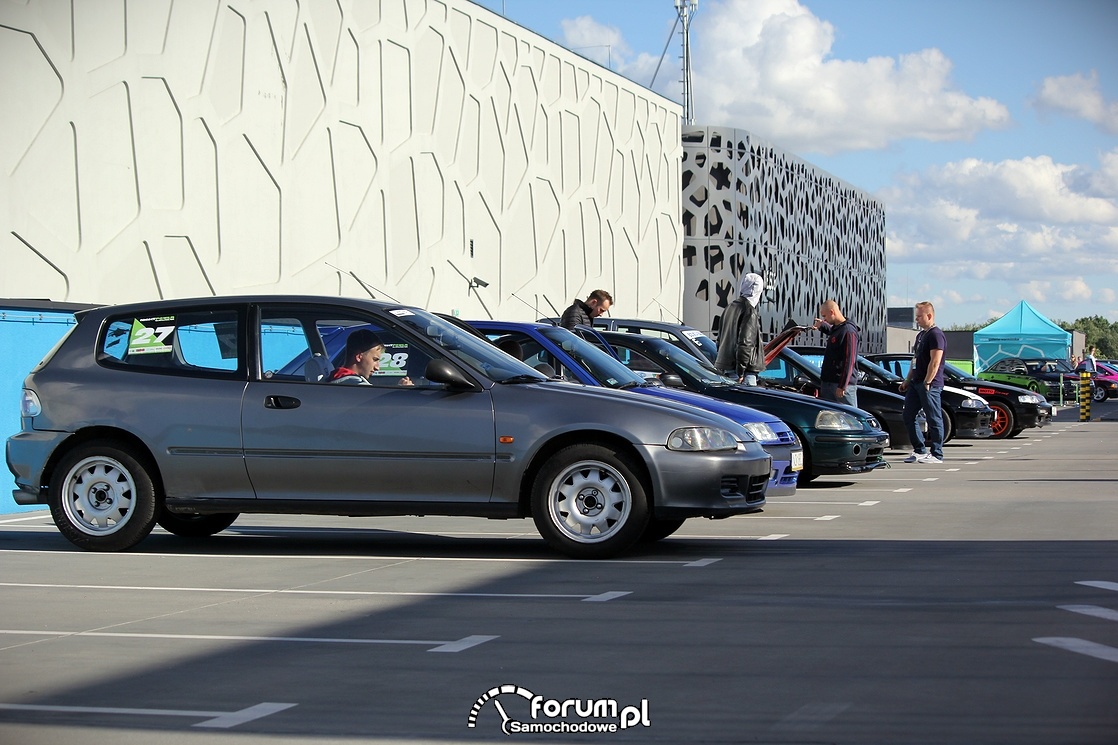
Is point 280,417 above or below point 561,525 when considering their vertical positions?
above

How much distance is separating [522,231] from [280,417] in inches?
1268

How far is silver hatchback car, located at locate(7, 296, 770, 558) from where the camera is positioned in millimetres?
8500

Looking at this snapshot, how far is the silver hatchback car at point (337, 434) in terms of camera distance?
8500 mm

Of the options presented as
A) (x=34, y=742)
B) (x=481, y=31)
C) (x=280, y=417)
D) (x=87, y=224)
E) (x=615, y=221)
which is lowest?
(x=34, y=742)

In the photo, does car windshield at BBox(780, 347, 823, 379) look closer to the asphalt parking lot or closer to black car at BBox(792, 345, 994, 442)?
black car at BBox(792, 345, 994, 442)

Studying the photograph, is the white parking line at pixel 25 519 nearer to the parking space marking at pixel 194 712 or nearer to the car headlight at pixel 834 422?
the car headlight at pixel 834 422

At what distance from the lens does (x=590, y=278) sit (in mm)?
46219

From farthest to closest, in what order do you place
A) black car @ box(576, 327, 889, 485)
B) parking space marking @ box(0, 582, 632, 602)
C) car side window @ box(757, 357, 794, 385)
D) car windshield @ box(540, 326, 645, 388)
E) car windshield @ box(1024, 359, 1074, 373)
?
car windshield @ box(1024, 359, 1074, 373), car side window @ box(757, 357, 794, 385), black car @ box(576, 327, 889, 485), car windshield @ box(540, 326, 645, 388), parking space marking @ box(0, 582, 632, 602)

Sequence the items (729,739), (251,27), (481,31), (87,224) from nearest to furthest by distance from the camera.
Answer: (729,739) → (87,224) → (251,27) → (481,31)

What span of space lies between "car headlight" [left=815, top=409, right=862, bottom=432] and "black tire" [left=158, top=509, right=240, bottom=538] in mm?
5982

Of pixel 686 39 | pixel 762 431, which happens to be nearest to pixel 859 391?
pixel 762 431

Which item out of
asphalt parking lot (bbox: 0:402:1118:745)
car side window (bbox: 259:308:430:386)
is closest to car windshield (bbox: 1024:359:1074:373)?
asphalt parking lot (bbox: 0:402:1118:745)

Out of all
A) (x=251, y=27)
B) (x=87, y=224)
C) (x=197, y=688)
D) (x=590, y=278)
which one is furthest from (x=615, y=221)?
(x=197, y=688)

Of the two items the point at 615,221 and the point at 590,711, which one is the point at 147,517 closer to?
the point at 590,711
